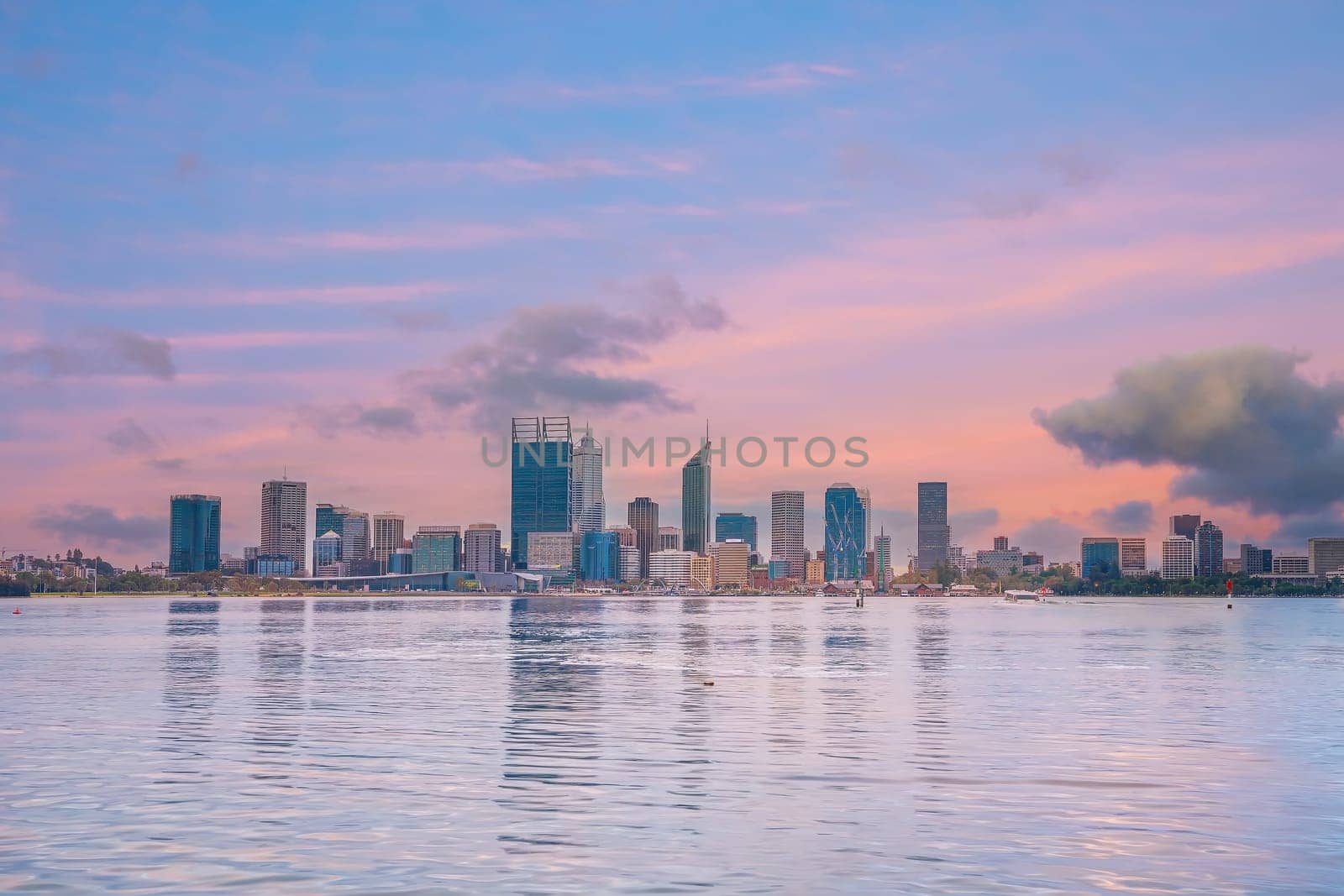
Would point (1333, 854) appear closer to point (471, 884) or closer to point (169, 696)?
point (471, 884)

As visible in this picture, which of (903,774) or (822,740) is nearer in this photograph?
(903,774)

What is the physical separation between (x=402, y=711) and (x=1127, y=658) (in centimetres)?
6715

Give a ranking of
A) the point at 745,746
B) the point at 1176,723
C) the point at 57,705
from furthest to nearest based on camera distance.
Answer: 1. the point at 57,705
2. the point at 1176,723
3. the point at 745,746

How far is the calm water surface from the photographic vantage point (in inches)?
1043

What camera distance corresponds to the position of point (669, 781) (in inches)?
1501

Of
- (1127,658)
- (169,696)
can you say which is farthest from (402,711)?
(1127,658)

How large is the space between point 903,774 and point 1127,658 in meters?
71.1

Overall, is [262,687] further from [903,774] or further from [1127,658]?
[1127,658]

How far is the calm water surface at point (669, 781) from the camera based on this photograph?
2650 cm

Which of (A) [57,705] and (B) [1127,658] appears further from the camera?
(B) [1127,658]

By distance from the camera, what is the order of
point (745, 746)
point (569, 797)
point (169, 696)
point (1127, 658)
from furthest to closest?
point (1127, 658), point (169, 696), point (745, 746), point (569, 797)

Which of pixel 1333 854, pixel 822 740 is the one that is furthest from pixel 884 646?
pixel 1333 854

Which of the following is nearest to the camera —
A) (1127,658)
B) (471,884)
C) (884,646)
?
(471,884)

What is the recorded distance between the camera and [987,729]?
51.9m
